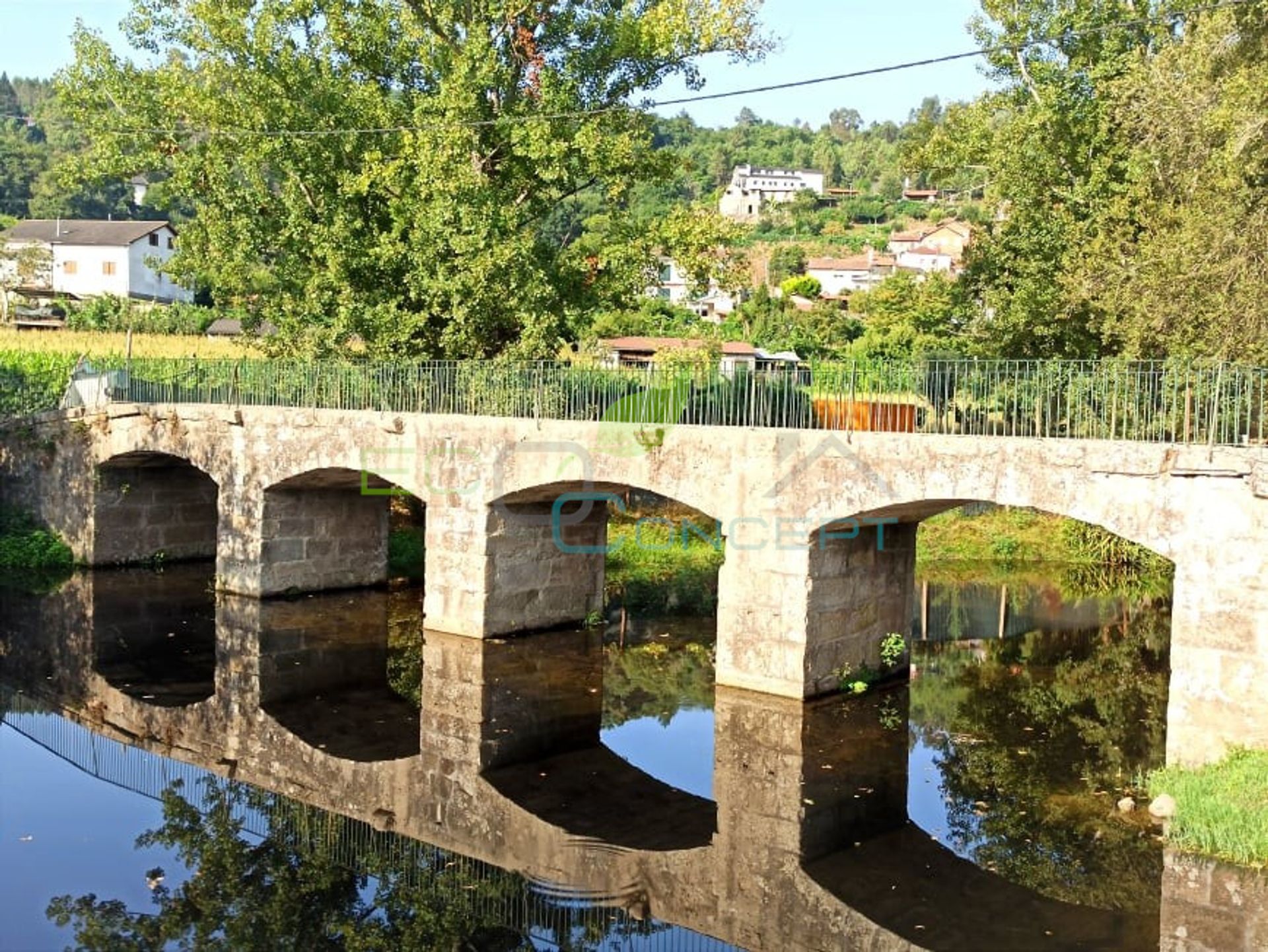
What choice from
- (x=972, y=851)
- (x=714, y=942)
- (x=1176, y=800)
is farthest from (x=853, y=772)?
(x=714, y=942)

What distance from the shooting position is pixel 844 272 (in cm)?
10038

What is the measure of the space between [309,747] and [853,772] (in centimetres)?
719

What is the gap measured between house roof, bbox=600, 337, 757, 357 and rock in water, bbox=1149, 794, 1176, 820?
128 ft

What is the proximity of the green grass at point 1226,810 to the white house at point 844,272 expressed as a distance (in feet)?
281

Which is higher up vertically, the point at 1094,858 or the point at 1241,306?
the point at 1241,306

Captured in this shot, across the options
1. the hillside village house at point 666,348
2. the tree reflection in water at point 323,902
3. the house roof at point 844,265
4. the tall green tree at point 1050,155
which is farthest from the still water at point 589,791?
the house roof at point 844,265

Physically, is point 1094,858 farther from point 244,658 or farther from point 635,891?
point 244,658

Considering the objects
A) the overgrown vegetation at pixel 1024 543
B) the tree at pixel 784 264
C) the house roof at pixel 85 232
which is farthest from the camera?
the tree at pixel 784 264

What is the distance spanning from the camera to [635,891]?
12445 millimetres

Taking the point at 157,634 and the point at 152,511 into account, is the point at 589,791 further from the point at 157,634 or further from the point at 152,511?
the point at 152,511

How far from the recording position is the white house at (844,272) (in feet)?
325

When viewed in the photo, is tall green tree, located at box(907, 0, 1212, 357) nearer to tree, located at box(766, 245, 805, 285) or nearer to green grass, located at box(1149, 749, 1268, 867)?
green grass, located at box(1149, 749, 1268, 867)

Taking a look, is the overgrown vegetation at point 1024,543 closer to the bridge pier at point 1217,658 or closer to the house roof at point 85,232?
the bridge pier at point 1217,658

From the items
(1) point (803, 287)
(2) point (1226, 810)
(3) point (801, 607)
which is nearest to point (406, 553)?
(3) point (801, 607)
